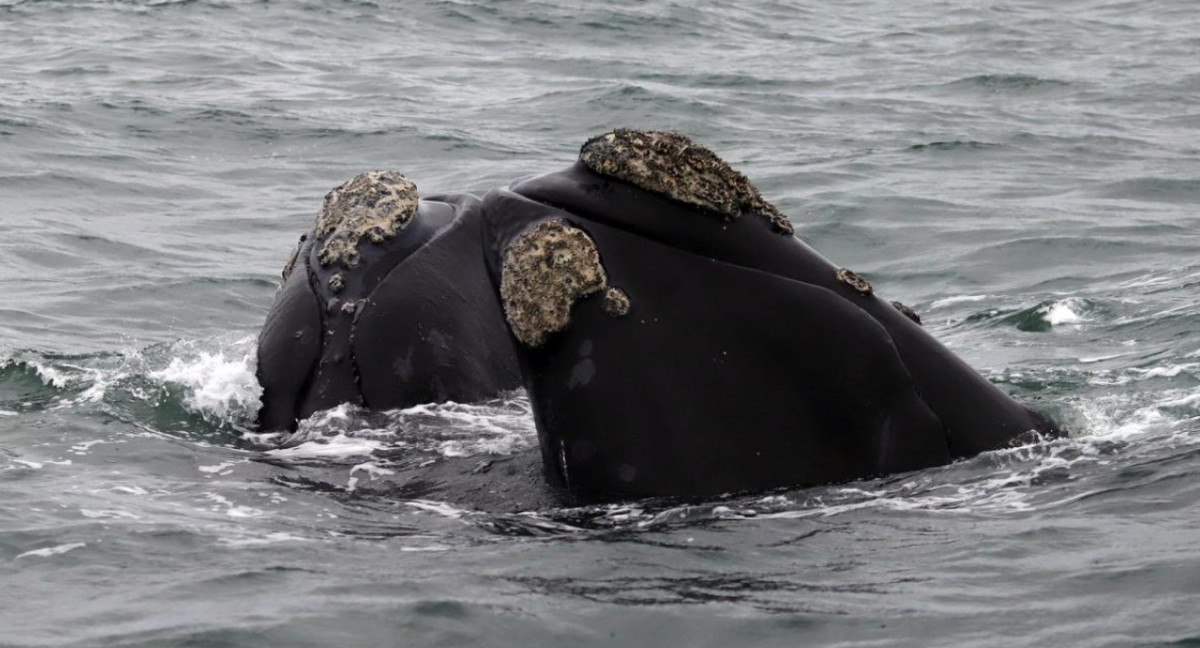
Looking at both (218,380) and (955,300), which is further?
(955,300)

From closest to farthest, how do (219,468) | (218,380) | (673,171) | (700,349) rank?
(700,349) < (673,171) < (219,468) < (218,380)

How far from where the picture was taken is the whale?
8.73 m

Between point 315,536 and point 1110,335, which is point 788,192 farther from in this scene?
point 315,536

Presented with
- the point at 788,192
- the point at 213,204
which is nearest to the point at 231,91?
the point at 213,204

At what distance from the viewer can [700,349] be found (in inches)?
273

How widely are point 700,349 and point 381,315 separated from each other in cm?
→ 231

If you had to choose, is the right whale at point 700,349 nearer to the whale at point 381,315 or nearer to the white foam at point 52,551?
the whale at point 381,315

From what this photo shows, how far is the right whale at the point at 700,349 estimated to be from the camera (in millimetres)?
6910

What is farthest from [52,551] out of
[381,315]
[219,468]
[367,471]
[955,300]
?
[955,300]

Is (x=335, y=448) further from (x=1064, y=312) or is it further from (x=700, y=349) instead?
(x=1064, y=312)

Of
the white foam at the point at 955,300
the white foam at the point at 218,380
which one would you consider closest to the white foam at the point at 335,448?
the white foam at the point at 218,380

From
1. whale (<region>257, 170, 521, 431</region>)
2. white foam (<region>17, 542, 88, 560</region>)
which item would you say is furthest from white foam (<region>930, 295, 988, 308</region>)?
white foam (<region>17, 542, 88, 560</region>)

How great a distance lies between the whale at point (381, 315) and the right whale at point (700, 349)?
163cm

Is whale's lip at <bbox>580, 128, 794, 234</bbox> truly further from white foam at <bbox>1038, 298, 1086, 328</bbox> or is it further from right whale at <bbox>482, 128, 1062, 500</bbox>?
white foam at <bbox>1038, 298, 1086, 328</bbox>
